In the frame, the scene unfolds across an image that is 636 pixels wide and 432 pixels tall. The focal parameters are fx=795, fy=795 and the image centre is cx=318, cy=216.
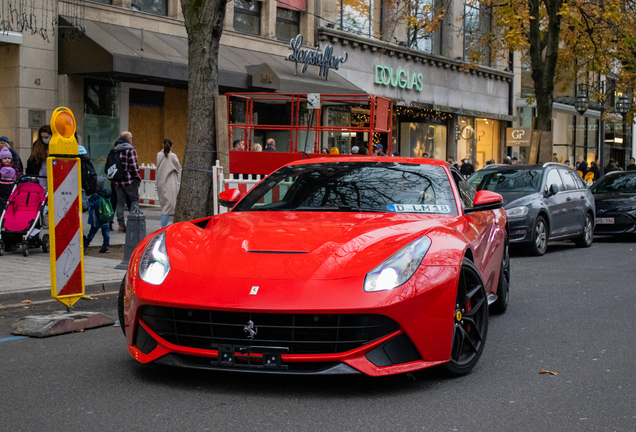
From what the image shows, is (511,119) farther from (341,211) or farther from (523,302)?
(341,211)

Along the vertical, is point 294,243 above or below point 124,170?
below

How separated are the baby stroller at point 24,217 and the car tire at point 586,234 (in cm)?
949

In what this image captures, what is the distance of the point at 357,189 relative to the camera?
19.3 feet

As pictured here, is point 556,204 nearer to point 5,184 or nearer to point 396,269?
point 5,184

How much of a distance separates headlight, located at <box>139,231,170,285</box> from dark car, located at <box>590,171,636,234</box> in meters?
13.3

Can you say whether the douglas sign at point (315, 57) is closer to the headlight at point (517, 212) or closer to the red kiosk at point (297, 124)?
the red kiosk at point (297, 124)

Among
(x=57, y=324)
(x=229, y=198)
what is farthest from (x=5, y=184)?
(x=229, y=198)

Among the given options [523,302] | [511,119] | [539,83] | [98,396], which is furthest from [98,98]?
[511,119]

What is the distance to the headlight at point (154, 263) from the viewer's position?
4.62m

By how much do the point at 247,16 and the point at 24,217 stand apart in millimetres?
14950

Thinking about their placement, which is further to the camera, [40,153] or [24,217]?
[40,153]

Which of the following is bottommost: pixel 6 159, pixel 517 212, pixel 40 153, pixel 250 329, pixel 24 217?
pixel 250 329

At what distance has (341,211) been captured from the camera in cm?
563

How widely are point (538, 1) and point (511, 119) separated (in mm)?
19671
